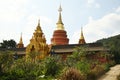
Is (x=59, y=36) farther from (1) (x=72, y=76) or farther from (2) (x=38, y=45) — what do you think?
→ (1) (x=72, y=76)

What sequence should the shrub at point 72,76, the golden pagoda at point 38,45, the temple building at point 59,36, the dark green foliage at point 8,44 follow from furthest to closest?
the dark green foliage at point 8,44, the temple building at point 59,36, the golden pagoda at point 38,45, the shrub at point 72,76

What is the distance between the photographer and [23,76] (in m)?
21.6

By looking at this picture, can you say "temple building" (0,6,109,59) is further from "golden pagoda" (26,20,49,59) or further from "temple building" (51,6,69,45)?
"temple building" (51,6,69,45)

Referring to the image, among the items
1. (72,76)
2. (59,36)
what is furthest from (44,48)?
(72,76)

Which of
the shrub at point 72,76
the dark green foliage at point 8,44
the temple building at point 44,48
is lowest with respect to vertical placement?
the shrub at point 72,76

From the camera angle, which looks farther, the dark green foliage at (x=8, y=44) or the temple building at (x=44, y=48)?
the dark green foliage at (x=8, y=44)

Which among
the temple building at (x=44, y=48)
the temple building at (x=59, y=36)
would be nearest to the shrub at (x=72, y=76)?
the temple building at (x=44, y=48)

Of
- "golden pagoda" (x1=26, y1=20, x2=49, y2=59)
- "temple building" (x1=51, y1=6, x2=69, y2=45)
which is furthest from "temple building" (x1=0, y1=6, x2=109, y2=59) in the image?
"temple building" (x1=51, y1=6, x2=69, y2=45)

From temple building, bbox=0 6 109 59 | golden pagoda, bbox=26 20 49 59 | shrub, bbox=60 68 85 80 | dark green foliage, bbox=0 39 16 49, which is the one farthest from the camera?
dark green foliage, bbox=0 39 16 49

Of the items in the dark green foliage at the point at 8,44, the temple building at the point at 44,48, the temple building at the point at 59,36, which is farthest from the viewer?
the dark green foliage at the point at 8,44

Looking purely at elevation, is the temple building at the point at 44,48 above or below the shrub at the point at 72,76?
above

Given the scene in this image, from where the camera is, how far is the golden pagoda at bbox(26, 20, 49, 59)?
140 feet

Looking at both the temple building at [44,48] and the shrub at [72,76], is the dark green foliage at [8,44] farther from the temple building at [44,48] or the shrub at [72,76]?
the shrub at [72,76]

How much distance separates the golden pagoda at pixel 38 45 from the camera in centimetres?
4256
